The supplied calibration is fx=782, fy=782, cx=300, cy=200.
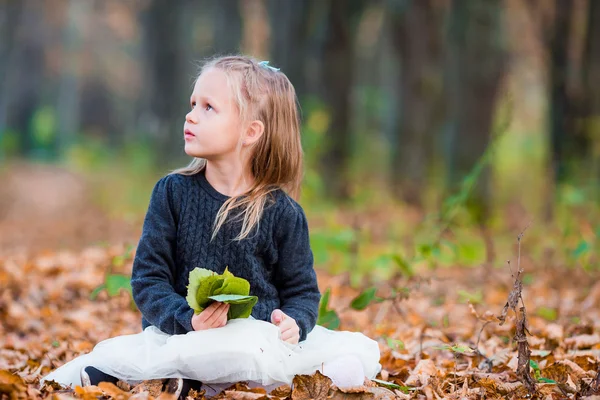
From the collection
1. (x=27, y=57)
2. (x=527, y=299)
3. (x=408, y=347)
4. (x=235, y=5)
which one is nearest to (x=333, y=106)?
(x=235, y=5)

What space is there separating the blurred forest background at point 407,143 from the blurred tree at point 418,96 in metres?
0.03

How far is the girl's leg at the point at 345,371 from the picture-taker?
293 cm

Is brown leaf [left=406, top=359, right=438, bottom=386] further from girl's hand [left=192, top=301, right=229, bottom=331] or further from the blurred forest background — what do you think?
the blurred forest background

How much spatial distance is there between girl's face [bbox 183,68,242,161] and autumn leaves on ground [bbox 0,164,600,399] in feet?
3.01

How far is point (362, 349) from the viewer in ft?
9.91

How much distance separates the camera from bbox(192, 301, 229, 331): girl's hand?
106 inches

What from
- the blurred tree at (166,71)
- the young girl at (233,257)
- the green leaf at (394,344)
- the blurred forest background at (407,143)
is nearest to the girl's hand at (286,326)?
the young girl at (233,257)

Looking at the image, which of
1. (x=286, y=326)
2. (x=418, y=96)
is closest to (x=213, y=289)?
(x=286, y=326)

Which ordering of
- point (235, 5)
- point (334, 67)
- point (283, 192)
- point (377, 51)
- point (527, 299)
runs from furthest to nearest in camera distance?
point (377, 51), point (235, 5), point (334, 67), point (527, 299), point (283, 192)

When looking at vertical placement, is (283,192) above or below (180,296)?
above

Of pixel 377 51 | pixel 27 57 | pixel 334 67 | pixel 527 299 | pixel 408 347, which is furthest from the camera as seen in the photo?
pixel 377 51

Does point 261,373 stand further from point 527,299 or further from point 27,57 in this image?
point 27,57

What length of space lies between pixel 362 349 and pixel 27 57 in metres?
28.0

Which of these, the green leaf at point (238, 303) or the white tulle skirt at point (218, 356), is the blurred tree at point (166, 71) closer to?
the white tulle skirt at point (218, 356)
